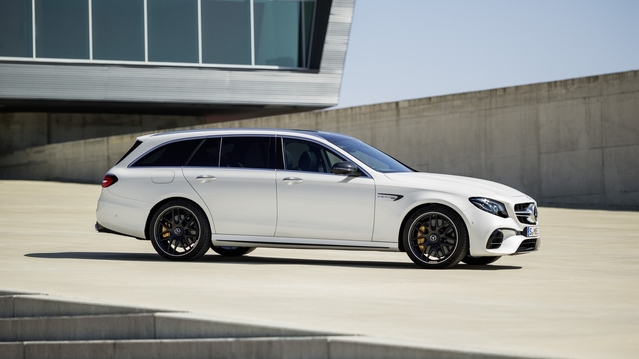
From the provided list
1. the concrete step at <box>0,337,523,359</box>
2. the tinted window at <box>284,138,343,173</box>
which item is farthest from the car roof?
the concrete step at <box>0,337,523,359</box>

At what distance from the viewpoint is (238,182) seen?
40.5ft

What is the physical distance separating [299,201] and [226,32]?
3058 centimetres

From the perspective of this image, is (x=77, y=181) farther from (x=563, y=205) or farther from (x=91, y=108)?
(x=563, y=205)

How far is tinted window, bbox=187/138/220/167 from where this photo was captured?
41.8 ft

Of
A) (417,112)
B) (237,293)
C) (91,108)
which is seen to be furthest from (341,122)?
(237,293)

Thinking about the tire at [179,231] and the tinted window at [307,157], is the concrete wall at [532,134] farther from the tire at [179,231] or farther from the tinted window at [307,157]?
the tire at [179,231]

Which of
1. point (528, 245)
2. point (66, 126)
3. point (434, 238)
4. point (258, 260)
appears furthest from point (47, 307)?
point (66, 126)

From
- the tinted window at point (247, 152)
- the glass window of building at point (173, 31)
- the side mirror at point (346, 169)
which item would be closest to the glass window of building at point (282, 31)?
the glass window of building at point (173, 31)

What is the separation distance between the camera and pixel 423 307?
786 cm

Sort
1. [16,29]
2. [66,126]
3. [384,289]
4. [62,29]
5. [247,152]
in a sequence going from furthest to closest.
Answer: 1. [66,126]
2. [62,29]
3. [16,29]
4. [247,152]
5. [384,289]

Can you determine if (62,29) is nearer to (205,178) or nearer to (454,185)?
(205,178)

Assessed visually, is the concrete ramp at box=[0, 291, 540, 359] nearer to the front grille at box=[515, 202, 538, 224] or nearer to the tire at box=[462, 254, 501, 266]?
the front grille at box=[515, 202, 538, 224]

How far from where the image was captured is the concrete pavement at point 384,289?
657 centimetres

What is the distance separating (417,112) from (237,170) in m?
16.9
